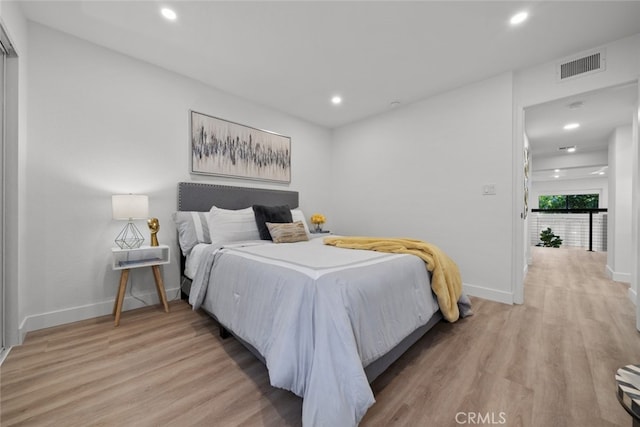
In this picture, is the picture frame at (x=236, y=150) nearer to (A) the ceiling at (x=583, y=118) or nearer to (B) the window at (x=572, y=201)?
(A) the ceiling at (x=583, y=118)

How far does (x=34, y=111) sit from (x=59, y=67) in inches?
17.9

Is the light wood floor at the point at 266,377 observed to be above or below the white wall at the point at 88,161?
below

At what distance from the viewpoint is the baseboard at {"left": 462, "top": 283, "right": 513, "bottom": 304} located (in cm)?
278

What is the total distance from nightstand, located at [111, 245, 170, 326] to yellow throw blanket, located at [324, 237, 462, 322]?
1.82m

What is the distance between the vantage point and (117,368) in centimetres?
161

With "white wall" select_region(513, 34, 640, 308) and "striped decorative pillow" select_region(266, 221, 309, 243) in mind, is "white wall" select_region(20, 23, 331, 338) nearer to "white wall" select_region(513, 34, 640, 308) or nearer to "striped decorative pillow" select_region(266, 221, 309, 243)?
"striped decorative pillow" select_region(266, 221, 309, 243)

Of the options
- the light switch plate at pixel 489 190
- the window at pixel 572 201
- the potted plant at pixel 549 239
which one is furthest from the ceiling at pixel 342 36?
the window at pixel 572 201

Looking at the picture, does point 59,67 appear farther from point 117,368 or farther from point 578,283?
point 578,283

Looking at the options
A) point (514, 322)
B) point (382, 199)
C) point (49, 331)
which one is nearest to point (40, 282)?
point (49, 331)

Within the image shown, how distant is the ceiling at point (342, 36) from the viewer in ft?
6.43

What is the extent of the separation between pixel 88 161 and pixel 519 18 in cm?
394

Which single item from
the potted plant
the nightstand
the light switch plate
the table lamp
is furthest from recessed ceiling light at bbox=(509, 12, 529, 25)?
the potted plant

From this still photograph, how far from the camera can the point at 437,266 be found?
6.59ft

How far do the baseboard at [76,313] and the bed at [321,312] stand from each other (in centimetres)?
90
